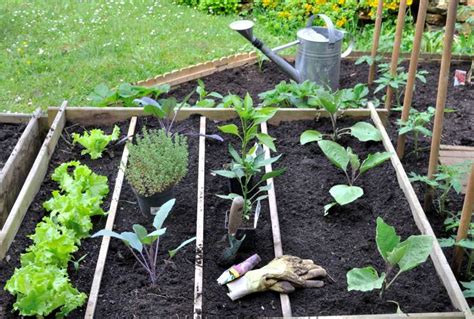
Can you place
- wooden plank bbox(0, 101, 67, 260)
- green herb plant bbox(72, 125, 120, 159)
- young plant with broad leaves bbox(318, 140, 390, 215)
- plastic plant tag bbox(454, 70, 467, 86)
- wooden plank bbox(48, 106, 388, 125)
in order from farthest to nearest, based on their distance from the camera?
plastic plant tag bbox(454, 70, 467, 86), wooden plank bbox(48, 106, 388, 125), green herb plant bbox(72, 125, 120, 159), young plant with broad leaves bbox(318, 140, 390, 215), wooden plank bbox(0, 101, 67, 260)

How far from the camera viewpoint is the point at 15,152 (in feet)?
10.8

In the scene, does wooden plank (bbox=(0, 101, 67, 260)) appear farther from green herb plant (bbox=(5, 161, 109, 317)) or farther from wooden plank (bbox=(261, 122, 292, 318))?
wooden plank (bbox=(261, 122, 292, 318))

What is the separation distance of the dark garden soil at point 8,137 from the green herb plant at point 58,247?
463mm

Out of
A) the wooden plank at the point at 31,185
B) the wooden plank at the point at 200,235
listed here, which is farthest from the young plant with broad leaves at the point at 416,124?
the wooden plank at the point at 31,185

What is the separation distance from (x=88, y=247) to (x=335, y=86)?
7.49ft

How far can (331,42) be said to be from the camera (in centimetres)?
411

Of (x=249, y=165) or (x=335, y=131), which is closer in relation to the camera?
(x=249, y=165)

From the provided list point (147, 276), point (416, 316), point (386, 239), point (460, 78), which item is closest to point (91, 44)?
point (460, 78)

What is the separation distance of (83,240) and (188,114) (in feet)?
4.00

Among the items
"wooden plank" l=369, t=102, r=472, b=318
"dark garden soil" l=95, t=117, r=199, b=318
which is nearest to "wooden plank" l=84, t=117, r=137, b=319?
"dark garden soil" l=95, t=117, r=199, b=318

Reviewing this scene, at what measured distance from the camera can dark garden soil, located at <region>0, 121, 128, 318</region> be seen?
2.52 meters

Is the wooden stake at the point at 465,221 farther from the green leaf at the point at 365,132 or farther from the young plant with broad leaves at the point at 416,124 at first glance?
the green leaf at the point at 365,132

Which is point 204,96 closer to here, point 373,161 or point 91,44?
point 373,161

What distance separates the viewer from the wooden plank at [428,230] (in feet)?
7.83
